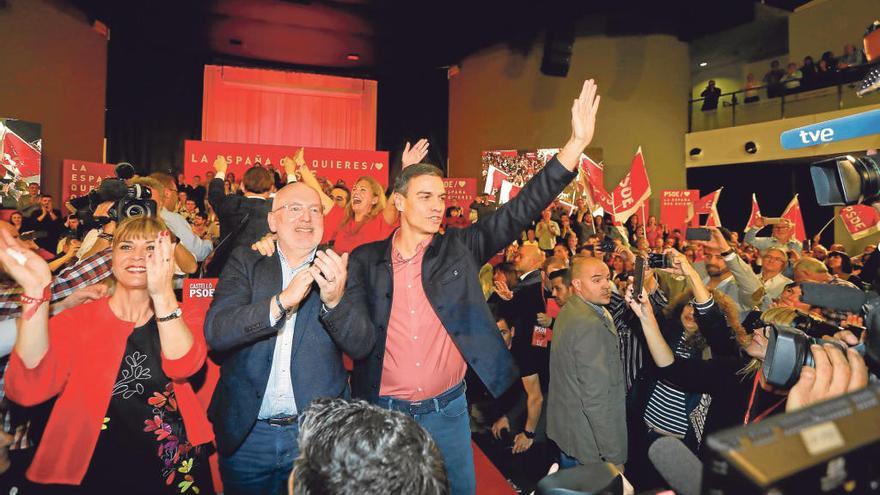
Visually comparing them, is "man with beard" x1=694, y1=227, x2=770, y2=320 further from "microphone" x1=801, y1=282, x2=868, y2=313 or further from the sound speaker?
the sound speaker

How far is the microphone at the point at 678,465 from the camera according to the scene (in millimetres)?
842

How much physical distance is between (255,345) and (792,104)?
13638mm

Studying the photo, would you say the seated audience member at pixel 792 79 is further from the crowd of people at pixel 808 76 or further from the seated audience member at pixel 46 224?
the seated audience member at pixel 46 224

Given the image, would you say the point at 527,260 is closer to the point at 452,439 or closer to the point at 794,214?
the point at 452,439

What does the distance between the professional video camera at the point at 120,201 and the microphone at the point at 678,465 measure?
200 centimetres

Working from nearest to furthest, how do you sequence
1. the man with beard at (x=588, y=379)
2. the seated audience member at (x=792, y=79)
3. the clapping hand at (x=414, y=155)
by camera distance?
the clapping hand at (x=414, y=155) < the man with beard at (x=588, y=379) < the seated audience member at (x=792, y=79)

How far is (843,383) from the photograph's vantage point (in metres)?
0.94

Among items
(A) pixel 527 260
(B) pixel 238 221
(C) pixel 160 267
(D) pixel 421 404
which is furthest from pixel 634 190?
(C) pixel 160 267

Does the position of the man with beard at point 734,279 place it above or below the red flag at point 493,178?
below

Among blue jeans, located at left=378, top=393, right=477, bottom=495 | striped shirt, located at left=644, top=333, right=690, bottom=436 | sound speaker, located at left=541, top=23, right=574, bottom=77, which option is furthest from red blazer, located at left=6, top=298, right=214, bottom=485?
sound speaker, located at left=541, top=23, right=574, bottom=77

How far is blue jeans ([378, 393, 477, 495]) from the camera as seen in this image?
2.10 meters

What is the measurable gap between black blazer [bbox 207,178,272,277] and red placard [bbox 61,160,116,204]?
6257 millimetres

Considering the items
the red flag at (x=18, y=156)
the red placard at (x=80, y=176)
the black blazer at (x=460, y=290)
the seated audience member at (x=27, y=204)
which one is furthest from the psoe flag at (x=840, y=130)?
the red flag at (x=18, y=156)

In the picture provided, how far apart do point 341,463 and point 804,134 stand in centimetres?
117
